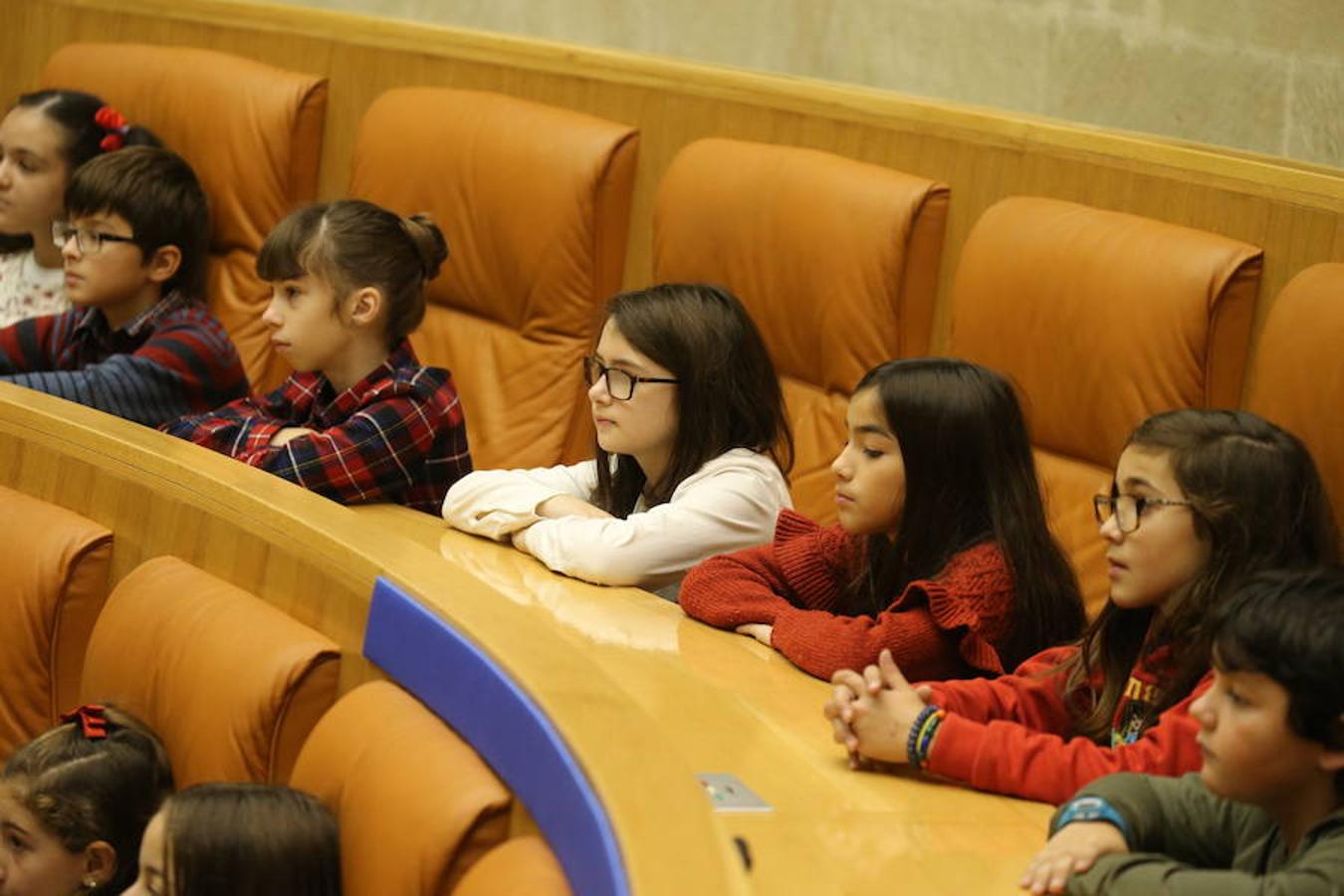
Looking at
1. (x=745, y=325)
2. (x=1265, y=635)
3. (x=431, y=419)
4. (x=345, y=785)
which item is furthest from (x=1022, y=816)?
(x=431, y=419)

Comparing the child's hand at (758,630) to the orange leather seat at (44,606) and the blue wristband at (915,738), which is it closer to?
the blue wristband at (915,738)

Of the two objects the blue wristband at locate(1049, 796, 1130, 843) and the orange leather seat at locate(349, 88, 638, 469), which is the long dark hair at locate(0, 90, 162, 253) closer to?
the orange leather seat at locate(349, 88, 638, 469)

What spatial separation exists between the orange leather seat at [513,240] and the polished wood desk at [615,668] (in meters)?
0.75

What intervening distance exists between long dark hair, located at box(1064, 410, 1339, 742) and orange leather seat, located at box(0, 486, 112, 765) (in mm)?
1282

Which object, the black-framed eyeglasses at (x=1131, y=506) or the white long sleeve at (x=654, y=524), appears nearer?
the black-framed eyeglasses at (x=1131, y=506)

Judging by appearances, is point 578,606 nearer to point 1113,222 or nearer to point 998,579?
point 998,579

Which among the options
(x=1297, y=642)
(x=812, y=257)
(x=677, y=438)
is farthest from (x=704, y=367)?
(x=1297, y=642)

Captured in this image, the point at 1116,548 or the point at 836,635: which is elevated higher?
the point at 1116,548

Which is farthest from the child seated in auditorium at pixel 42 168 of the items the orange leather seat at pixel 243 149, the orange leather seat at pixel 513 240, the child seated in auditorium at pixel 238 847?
the child seated in auditorium at pixel 238 847

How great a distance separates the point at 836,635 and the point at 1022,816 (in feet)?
1.34

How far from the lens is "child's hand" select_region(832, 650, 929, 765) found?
6.10 ft

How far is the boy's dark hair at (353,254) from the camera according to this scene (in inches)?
117

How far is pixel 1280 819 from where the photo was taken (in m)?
1.56

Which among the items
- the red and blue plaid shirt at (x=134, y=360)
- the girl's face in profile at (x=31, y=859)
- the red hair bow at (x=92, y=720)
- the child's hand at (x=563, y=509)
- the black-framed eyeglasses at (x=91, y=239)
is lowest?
the girl's face in profile at (x=31, y=859)
